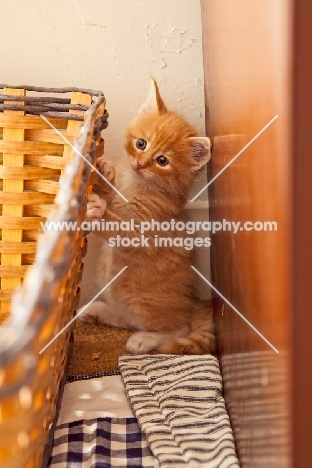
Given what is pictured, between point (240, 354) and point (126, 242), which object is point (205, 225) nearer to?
point (126, 242)

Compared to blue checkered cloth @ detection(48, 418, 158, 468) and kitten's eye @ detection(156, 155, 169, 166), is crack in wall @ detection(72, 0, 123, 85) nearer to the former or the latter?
kitten's eye @ detection(156, 155, 169, 166)

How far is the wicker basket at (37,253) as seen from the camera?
39 centimetres

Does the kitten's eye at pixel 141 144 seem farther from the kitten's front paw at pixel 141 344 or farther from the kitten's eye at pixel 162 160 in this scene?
the kitten's front paw at pixel 141 344

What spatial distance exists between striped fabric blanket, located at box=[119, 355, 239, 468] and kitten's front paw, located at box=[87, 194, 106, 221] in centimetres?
30

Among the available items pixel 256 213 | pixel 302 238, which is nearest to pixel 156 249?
pixel 256 213

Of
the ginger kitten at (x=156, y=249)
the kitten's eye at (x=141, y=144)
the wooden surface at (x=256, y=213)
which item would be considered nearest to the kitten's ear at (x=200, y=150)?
the ginger kitten at (x=156, y=249)

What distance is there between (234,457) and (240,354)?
0.50 feet

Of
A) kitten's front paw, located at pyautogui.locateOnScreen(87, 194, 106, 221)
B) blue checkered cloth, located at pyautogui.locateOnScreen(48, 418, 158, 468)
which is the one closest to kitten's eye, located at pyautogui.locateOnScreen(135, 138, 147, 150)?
kitten's front paw, located at pyautogui.locateOnScreen(87, 194, 106, 221)

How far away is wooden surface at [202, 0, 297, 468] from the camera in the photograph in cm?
44

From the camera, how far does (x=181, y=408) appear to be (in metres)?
0.91

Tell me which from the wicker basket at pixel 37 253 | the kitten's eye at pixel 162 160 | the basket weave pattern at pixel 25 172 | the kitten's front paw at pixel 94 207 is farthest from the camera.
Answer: the kitten's eye at pixel 162 160

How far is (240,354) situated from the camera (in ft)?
2.45

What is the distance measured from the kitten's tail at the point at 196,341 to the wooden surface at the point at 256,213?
0.77 ft

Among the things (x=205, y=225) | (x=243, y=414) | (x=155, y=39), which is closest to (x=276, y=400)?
(x=243, y=414)
